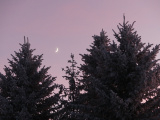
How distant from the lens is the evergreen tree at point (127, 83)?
11.1 meters

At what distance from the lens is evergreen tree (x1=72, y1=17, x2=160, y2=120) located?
1109cm

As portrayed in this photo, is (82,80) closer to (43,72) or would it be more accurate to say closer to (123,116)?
(43,72)

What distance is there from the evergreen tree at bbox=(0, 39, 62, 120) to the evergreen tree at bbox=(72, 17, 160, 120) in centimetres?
412

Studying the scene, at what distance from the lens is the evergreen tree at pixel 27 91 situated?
1465 centimetres

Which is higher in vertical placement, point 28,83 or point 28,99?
point 28,83

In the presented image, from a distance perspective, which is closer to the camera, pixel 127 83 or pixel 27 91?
pixel 127 83

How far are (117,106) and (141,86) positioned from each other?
5.46ft

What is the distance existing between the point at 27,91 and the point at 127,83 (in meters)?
7.93

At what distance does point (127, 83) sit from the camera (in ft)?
41.0

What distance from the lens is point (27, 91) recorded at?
1627 cm

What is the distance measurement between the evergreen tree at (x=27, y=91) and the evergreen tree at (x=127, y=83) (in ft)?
13.5

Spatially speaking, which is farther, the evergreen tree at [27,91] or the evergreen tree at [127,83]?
the evergreen tree at [27,91]

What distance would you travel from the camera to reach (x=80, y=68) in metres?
20.5

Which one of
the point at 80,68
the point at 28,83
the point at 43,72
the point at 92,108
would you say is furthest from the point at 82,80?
the point at 92,108
